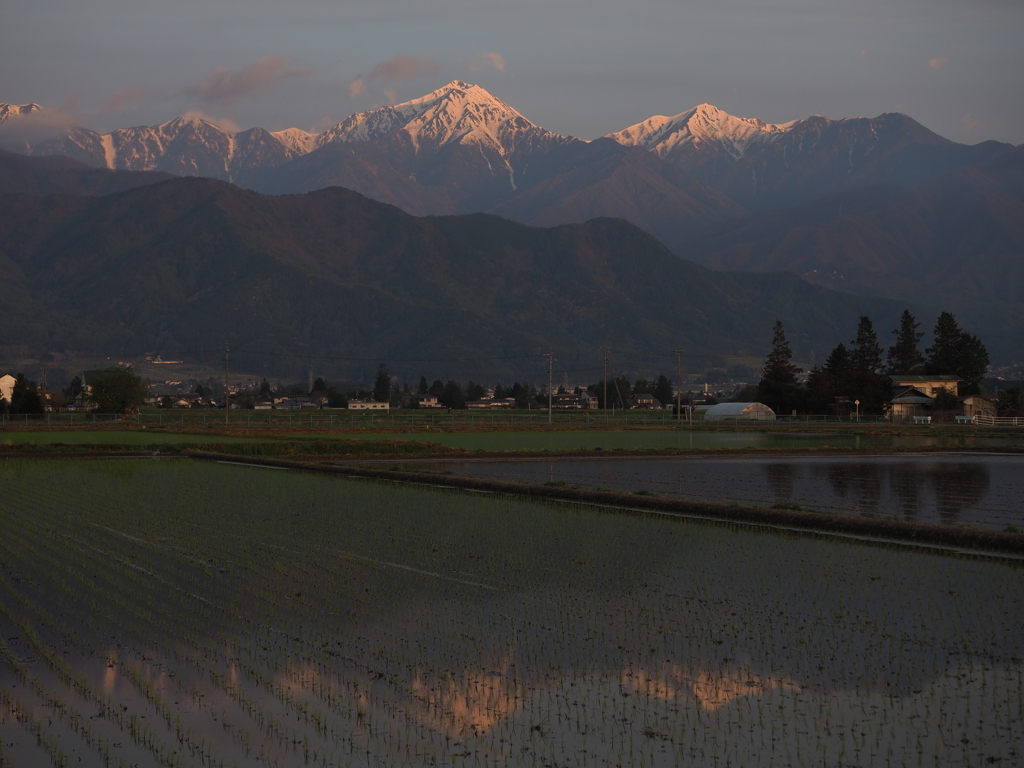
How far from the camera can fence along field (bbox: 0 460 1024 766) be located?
8.22m

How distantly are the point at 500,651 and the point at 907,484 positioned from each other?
23112 mm

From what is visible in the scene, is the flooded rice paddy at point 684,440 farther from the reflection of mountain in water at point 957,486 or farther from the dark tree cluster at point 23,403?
the dark tree cluster at point 23,403

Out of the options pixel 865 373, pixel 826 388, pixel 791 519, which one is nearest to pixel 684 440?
pixel 865 373

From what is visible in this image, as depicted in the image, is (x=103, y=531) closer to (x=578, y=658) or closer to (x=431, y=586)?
(x=431, y=586)

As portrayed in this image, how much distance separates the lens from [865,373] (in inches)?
3755

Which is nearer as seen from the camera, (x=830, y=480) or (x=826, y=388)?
(x=830, y=480)

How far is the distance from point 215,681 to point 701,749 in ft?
14.7

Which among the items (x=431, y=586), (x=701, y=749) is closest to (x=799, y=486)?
(x=431, y=586)

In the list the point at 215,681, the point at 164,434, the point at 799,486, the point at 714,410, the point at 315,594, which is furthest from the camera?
the point at 714,410

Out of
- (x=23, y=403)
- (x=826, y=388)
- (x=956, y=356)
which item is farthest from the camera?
(x=956, y=356)

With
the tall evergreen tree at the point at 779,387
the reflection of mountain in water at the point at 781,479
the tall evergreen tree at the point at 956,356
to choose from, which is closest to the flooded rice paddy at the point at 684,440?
the reflection of mountain in water at the point at 781,479

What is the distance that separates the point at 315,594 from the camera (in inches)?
529

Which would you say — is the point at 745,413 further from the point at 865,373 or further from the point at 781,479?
the point at 781,479

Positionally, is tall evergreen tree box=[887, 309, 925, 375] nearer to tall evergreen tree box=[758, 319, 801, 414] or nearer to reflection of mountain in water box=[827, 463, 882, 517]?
tall evergreen tree box=[758, 319, 801, 414]
